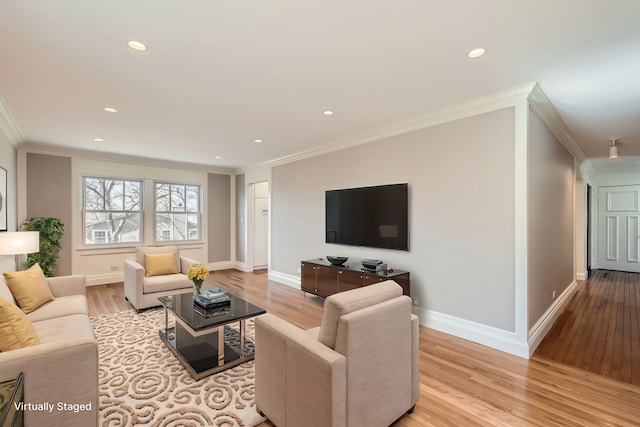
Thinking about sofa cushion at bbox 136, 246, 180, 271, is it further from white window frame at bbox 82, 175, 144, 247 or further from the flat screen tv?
the flat screen tv

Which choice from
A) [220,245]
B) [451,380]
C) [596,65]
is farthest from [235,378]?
[220,245]

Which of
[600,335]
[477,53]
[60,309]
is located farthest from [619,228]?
[60,309]

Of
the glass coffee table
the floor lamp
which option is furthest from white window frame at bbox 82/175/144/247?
the glass coffee table

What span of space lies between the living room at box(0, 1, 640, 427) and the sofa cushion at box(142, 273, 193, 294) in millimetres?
1652

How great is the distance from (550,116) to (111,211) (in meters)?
7.50

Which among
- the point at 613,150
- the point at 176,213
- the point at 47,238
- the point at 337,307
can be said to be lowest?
the point at 337,307

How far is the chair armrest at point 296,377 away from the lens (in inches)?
60.1

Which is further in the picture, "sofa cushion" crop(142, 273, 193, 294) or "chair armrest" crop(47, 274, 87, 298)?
"sofa cushion" crop(142, 273, 193, 294)

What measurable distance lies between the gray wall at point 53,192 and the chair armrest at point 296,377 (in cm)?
555

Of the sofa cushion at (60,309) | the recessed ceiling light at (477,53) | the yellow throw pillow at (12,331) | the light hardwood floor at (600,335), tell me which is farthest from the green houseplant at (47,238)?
the light hardwood floor at (600,335)

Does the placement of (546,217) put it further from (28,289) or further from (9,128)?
(9,128)

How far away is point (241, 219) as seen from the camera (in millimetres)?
7570

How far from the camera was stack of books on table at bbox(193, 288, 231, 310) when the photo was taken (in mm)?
2924

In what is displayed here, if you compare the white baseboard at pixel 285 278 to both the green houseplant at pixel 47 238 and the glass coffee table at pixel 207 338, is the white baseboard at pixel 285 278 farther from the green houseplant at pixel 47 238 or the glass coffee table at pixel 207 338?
the green houseplant at pixel 47 238
